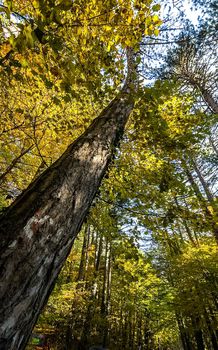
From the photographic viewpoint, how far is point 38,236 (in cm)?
135

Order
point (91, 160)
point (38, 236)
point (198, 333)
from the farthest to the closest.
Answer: point (198, 333) < point (91, 160) < point (38, 236)

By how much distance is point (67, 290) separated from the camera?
891 centimetres

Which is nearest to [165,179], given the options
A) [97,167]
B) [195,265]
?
[97,167]

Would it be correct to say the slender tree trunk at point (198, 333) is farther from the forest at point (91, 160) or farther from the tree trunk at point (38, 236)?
the tree trunk at point (38, 236)

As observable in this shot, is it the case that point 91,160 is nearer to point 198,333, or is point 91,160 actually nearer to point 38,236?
point 38,236

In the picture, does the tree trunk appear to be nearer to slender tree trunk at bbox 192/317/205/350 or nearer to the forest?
the forest

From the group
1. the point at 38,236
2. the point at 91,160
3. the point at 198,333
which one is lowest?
the point at 38,236

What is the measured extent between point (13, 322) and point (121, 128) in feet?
9.36

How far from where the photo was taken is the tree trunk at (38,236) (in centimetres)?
105

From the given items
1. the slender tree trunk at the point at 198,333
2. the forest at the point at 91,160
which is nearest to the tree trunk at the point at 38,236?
the forest at the point at 91,160

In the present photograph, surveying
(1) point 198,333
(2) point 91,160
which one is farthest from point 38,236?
(1) point 198,333

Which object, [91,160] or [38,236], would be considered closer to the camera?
[38,236]

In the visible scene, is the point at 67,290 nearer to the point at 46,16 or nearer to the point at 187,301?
the point at 187,301

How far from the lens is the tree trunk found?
1.05 m
